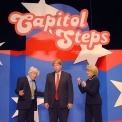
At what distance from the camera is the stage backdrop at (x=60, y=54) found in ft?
15.9

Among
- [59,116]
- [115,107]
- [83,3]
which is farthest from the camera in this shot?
[83,3]

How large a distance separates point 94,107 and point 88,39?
4.10 feet

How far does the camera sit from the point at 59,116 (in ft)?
13.8

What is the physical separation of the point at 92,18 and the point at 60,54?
884mm

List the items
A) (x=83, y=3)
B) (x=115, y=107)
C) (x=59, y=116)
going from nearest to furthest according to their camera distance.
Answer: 1. (x=59, y=116)
2. (x=115, y=107)
3. (x=83, y=3)

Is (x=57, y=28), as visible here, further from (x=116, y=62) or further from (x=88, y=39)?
(x=116, y=62)

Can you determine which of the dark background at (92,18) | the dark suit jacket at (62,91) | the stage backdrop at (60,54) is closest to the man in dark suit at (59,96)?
the dark suit jacket at (62,91)

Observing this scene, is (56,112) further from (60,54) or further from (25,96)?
(60,54)

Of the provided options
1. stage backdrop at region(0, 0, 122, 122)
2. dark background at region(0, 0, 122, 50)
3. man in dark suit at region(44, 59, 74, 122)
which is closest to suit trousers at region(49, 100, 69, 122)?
man in dark suit at region(44, 59, 74, 122)

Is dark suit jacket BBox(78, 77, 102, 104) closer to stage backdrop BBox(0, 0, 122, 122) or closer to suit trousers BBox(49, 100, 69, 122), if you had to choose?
suit trousers BBox(49, 100, 69, 122)

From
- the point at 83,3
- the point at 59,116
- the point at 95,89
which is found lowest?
the point at 59,116

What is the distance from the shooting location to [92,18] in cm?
520

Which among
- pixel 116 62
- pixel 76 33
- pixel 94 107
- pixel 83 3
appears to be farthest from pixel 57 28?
pixel 94 107

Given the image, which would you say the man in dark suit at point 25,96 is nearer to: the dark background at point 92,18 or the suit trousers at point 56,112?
the suit trousers at point 56,112
